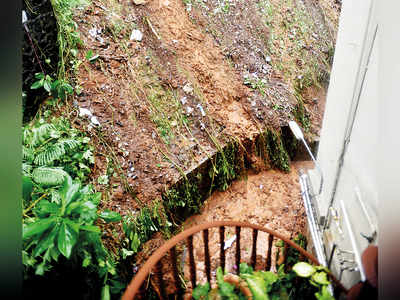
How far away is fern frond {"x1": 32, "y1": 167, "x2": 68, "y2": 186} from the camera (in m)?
2.33

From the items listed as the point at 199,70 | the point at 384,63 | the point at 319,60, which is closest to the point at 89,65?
the point at 199,70

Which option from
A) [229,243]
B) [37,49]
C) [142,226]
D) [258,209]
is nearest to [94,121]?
[37,49]

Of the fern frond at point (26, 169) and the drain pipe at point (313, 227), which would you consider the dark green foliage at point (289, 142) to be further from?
the fern frond at point (26, 169)

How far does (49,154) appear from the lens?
2576 mm

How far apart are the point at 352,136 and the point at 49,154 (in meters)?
2.52

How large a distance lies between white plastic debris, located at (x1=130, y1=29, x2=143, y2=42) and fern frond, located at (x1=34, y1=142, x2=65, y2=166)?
195 centimetres

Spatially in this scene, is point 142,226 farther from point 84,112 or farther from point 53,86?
point 53,86

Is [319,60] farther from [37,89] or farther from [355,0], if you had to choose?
[37,89]

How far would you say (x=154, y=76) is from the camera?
3873mm

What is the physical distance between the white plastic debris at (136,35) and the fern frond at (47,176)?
2293 millimetres

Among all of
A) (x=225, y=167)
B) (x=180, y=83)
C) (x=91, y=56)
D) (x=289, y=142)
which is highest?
(x=91, y=56)

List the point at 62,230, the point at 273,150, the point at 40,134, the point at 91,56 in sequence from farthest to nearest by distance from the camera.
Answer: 1. the point at 273,150
2. the point at 91,56
3. the point at 40,134
4. the point at 62,230

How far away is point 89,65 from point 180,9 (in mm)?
1780

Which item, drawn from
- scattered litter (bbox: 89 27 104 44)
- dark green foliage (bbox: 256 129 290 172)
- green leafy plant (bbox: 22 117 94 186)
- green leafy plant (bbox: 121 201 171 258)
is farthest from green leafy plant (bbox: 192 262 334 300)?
scattered litter (bbox: 89 27 104 44)
